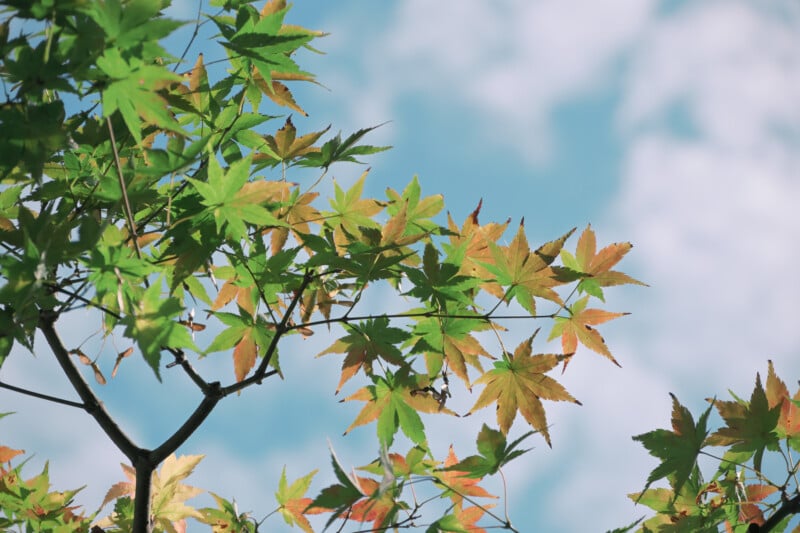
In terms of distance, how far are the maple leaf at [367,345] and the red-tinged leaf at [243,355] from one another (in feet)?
0.53

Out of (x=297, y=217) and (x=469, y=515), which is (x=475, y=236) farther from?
(x=469, y=515)

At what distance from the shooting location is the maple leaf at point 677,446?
150cm

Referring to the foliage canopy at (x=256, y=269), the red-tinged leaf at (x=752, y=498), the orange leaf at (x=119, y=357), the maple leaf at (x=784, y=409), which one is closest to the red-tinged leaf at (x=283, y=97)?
the foliage canopy at (x=256, y=269)

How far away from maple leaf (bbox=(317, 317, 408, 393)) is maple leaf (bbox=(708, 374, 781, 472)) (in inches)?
26.5

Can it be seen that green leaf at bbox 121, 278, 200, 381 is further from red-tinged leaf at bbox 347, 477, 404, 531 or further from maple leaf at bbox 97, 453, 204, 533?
maple leaf at bbox 97, 453, 204, 533

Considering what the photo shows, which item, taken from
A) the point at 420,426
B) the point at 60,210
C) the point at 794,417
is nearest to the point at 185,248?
the point at 60,210

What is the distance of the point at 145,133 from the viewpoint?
6.11 feet

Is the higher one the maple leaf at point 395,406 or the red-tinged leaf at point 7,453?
the red-tinged leaf at point 7,453

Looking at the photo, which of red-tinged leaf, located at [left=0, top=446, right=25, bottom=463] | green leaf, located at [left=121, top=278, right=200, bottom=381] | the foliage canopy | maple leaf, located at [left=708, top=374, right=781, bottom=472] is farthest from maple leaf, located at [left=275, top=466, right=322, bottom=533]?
maple leaf, located at [left=708, top=374, right=781, bottom=472]

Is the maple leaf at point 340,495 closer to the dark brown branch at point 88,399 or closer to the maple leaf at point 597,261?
the dark brown branch at point 88,399

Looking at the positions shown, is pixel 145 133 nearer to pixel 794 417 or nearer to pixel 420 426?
pixel 420 426

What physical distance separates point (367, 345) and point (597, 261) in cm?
58

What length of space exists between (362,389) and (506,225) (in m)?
0.57

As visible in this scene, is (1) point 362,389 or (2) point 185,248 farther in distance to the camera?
(1) point 362,389
